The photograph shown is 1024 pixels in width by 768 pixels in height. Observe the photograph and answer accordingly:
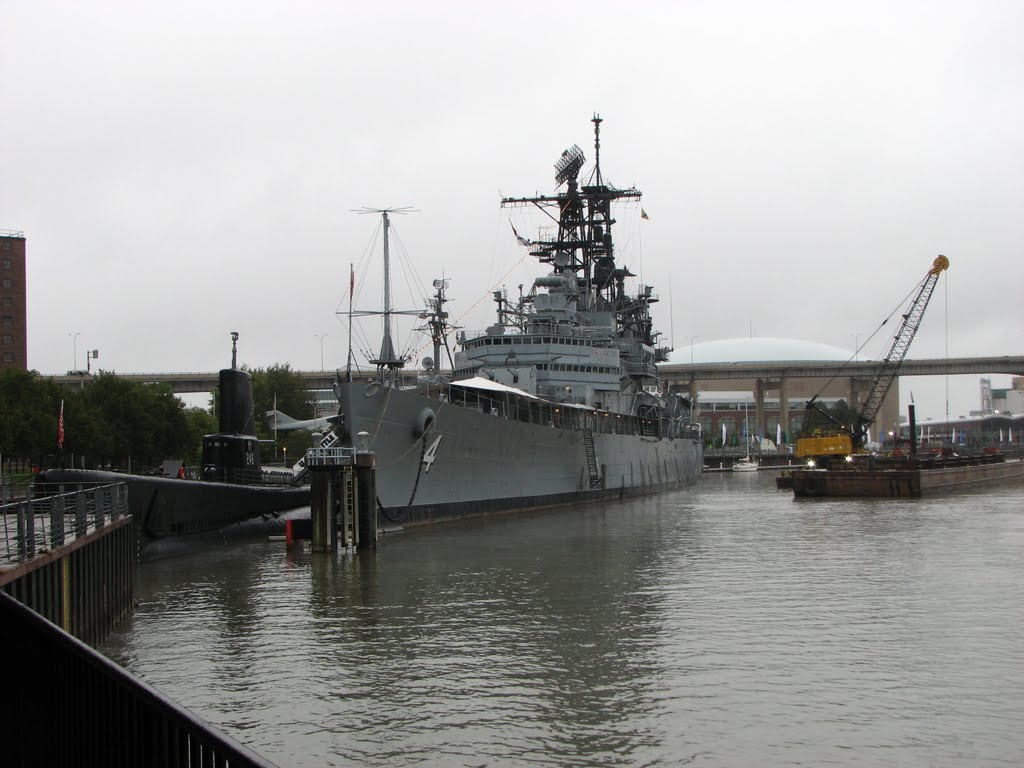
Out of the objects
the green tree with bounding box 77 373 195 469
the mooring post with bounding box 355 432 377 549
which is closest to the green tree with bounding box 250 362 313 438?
the green tree with bounding box 77 373 195 469

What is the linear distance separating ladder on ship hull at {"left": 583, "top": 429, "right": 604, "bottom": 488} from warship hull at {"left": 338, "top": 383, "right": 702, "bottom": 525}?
4cm

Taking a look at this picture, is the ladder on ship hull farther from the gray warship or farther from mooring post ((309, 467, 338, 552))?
mooring post ((309, 467, 338, 552))

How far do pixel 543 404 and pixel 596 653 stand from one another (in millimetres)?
23952

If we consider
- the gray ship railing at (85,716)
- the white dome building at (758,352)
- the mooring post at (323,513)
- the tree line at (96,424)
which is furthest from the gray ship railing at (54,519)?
the white dome building at (758,352)

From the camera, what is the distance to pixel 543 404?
36750 mm

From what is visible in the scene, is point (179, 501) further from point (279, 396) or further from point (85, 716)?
point (279, 396)

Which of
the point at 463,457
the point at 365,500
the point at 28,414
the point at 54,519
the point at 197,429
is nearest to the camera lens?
the point at 54,519

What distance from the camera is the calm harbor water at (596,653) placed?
9625 mm

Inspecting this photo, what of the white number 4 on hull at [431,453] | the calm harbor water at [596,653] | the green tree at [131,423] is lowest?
the calm harbor water at [596,653]

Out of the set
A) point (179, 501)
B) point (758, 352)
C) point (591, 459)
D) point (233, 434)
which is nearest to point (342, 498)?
point (179, 501)

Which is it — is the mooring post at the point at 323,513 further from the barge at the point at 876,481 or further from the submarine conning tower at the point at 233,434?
the barge at the point at 876,481

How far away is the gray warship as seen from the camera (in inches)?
1082

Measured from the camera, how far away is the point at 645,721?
10227mm

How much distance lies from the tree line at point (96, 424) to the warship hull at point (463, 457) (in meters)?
11.4
